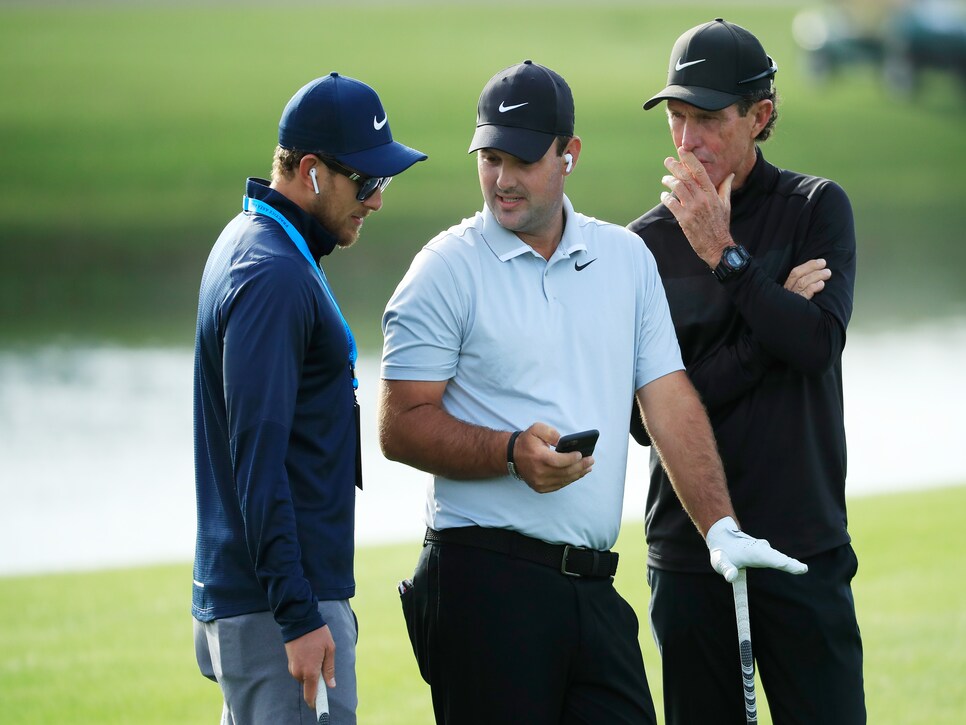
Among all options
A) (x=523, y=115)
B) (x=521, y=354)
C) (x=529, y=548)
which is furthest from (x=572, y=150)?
(x=529, y=548)

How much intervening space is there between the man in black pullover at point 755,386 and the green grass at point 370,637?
1.35m

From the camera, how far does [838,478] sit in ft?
10.6

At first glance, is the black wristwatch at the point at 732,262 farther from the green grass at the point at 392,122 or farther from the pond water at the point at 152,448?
the green grass at the point at 392,122

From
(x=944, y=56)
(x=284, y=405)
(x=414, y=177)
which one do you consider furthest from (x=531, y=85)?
(x=944, y=56)

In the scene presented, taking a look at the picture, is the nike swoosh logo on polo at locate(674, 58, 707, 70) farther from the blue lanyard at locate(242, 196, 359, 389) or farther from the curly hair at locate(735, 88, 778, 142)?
the blue lanyard at locate(242, 196, 359, 389)

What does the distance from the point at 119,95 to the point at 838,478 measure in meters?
26.3

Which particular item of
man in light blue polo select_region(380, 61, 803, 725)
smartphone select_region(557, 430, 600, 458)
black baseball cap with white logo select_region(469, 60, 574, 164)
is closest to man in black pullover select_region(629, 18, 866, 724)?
man in light blue polo select_region(380, 61, 803, 725)

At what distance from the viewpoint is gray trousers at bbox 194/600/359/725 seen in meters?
2.77

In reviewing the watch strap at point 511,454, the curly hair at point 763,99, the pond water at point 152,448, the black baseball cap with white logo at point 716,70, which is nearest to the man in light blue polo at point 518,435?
the watch strap at point 511,454

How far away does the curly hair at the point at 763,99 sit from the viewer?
3.28 meters

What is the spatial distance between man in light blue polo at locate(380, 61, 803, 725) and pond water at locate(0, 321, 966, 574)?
16.4 feet

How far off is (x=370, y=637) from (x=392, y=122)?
2178cm

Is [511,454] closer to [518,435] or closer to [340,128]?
[518,435]

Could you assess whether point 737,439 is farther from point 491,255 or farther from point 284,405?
point 284,405
